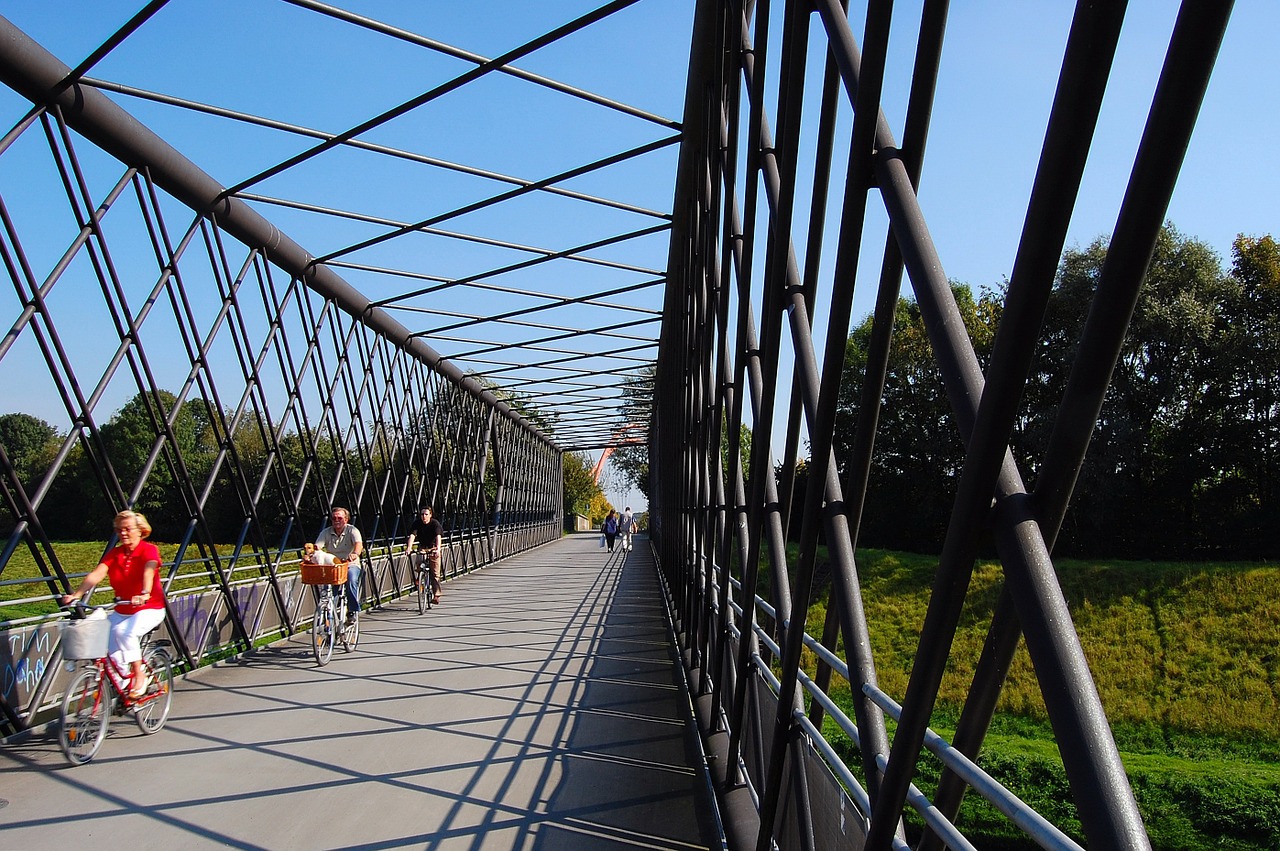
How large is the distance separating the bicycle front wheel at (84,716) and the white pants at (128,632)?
16cm

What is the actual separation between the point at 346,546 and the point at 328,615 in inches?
32.4

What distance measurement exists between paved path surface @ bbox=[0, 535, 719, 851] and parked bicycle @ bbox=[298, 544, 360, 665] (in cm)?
21

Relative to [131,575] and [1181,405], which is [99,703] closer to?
[131,575]

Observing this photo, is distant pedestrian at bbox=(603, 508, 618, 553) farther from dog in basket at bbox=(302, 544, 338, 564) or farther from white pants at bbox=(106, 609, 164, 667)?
white pants at bbox=(106, 609, 164, 667)

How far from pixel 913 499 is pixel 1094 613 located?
4.17 metres

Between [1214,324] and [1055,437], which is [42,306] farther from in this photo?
[1214,324]

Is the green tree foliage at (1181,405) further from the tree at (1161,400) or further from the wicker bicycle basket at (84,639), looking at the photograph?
the wicker bicycle basket at (84,639)

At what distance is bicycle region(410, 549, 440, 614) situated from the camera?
42.5 feet

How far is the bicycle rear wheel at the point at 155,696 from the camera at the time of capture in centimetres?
592

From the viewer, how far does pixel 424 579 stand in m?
13.2

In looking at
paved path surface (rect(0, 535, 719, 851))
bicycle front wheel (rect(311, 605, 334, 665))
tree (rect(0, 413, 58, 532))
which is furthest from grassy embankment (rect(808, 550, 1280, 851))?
tree (rect(0, 413, 58, 532))

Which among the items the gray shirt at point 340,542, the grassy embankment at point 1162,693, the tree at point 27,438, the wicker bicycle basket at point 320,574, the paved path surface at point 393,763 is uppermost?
the tree at point 27,438

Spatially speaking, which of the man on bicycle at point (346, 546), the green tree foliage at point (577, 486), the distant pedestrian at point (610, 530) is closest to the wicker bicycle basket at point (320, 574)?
the man on bicycle at point (346, 546)

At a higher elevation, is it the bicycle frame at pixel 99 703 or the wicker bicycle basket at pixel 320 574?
the wicker bicycle basket at pixel 320 574
